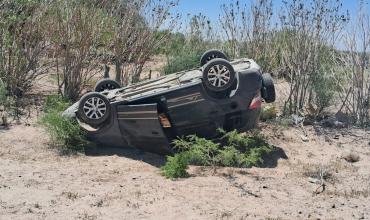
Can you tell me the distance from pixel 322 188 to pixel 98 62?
21.5 ft

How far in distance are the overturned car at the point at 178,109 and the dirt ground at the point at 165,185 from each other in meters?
0.39

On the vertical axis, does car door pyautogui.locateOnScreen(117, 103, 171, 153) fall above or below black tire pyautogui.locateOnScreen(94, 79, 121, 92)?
below

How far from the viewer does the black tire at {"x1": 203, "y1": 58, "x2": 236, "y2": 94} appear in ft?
25.0

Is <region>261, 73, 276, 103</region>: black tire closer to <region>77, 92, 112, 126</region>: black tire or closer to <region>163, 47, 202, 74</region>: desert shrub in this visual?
<region>77, 92, 112, 126</region>: black tire

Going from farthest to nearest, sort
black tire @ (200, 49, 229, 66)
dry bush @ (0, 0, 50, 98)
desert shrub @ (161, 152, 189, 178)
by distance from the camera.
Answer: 1. dry bush @ (0, 0, 50, 98)
2. black tire @ (200, 49, 229, 66)
3. desert shrub @ (161, 152, 189, 178)

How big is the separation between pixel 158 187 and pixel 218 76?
205 centimetres

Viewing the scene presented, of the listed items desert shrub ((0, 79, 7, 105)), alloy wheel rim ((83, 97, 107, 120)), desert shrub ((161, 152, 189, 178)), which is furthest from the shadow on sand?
desert shrub ((0, 79, 7, 105))

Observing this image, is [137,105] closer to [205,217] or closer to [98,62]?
[205,217]

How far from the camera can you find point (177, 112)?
7699 millimetres

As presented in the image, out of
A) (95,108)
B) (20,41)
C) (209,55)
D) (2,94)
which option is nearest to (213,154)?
(95,108)

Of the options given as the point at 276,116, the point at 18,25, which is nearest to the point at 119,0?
the point at 18,25

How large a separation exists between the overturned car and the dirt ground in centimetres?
39

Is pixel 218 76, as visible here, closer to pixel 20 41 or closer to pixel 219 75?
pixel 219 75

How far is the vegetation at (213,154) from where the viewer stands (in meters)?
6.96
